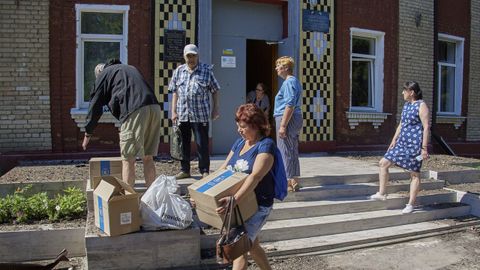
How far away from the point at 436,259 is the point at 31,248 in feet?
14.3

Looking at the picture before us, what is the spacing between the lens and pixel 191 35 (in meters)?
8.97

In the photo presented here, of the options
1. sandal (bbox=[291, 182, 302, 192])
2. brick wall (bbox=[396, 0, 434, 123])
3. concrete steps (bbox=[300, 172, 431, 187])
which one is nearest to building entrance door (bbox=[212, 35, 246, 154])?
concrete steps (bbox=[300, 172, 431, 187])

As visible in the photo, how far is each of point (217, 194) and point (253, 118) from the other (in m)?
0.67

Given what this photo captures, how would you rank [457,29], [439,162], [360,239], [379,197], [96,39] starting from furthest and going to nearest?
[457,29] → [439,162] → [96,39] → [379,197] → [360,239]

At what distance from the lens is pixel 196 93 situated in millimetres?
6230

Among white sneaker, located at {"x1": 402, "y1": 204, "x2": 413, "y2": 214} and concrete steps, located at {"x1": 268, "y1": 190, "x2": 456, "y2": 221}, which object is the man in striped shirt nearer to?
concrete steps, located at {"x1": 268, "y1": 190, "x2": 456, "y2": 221}

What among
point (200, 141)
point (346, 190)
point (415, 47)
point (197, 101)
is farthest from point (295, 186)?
point (415, 47)

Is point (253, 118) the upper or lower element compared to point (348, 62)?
lower

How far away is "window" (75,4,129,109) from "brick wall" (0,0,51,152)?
567mm

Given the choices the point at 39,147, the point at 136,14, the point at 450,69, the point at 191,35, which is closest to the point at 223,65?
the point at 191,35

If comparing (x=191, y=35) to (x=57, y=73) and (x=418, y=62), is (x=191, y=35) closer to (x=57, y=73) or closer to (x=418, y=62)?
(x=57, y=73)

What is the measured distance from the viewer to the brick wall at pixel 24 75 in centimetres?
806

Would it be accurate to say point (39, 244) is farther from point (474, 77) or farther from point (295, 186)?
point (474, 77)

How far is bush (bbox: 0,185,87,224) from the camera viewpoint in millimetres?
5316
